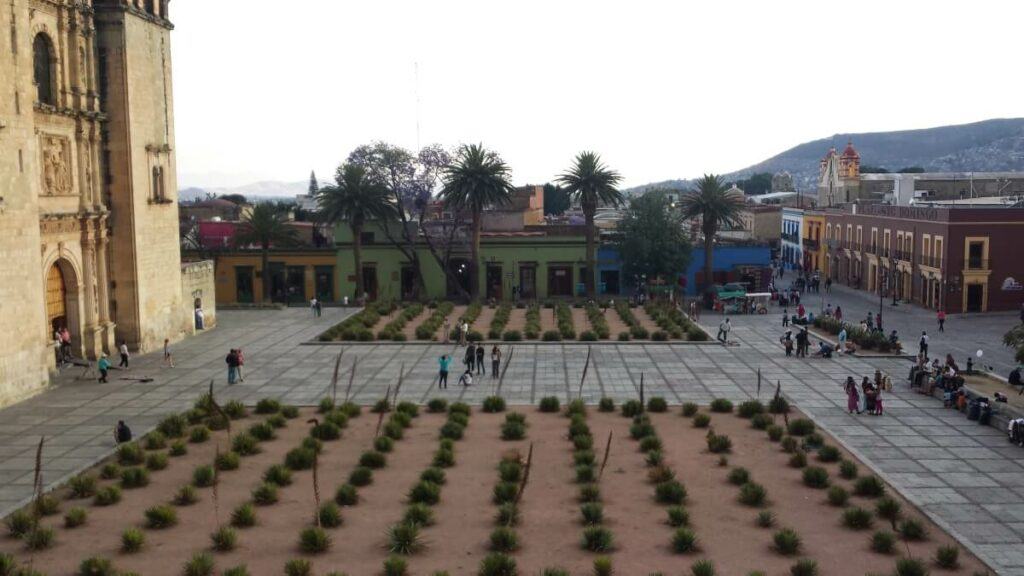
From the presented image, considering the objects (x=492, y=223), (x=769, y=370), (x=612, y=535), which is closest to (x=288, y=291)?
(x=492, y=223)

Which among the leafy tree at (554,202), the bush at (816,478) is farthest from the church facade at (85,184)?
the leafy tree at (554,202)

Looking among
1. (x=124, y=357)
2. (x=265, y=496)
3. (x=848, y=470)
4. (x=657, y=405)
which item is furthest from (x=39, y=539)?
(x=124, y=357)

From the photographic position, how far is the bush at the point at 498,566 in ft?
48.4

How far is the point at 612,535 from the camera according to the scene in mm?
16266

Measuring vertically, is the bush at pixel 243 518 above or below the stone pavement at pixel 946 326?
above

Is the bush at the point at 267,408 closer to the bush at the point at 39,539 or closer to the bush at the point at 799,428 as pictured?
the bush at the point at 39,539

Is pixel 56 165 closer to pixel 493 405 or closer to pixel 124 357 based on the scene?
pixel 124 357

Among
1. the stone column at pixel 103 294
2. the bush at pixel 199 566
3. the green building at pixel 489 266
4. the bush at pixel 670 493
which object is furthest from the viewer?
the green building at pixel 489 266

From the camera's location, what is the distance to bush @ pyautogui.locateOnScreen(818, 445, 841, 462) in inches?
829

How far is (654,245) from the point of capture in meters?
56.3

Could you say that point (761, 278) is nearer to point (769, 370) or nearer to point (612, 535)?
point (769, 370)

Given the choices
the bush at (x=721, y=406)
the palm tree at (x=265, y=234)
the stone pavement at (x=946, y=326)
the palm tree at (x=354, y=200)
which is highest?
the palm tree at (x=354, y=200)

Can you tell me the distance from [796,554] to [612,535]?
3.11m

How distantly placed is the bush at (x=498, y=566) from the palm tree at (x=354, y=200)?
1675 inches
